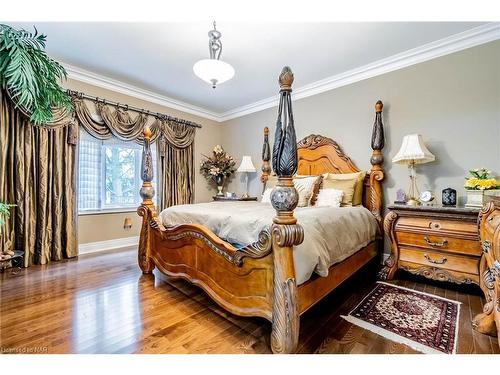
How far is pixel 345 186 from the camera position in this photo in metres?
2.89

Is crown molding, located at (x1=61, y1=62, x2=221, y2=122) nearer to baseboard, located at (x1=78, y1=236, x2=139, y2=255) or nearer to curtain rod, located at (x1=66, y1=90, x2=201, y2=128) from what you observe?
curtain rod, located at (x1=66, y1=90, x2=201, y2=128)

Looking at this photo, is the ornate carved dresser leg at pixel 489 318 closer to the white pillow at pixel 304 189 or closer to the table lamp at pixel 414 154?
the table lamp at pixel 414 154

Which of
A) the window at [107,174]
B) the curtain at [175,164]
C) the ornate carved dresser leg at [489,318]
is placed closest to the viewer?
the ornate carved dresser leg at [489,318]

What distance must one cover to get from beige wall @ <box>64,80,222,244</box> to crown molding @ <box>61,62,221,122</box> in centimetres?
6

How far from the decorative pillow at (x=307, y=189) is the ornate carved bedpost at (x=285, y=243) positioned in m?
1.54

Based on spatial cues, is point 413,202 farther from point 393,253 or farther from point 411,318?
point 411,318

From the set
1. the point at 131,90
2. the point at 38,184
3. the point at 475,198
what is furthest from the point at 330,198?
the point at 38,184

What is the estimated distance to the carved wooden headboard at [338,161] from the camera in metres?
2.92

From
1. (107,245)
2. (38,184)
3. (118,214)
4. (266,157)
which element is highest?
(266,157)

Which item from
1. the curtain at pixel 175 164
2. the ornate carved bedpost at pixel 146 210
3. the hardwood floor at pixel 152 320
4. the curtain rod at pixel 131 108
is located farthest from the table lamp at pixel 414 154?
the curtain rod at pixel 131 108

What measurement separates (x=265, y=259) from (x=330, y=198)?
1.54m

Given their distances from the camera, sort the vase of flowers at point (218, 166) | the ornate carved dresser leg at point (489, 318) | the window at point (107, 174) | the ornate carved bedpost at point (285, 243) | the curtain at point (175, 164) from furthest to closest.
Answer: the vase of flowers at point (218, 166) < the curtain at point (175, 164) < the window at point (107, 174) < the ornate carved dresser leg at point (489, 318) < the ornate carved bedpost at point (285, 243)

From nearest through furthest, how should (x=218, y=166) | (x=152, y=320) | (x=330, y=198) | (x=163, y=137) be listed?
(x=152, y=320)
(x=330, y=198)
(x=163, y=137)
(x=218, y=166)

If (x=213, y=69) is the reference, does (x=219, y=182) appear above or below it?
below
